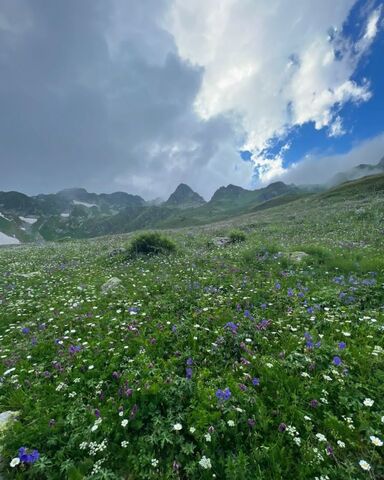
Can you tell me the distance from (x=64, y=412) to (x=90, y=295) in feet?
19.0

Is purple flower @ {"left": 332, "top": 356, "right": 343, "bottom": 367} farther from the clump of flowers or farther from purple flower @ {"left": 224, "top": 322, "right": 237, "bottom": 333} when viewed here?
the clump of flowers

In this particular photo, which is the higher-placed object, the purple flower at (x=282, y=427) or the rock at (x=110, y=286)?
the rock at (x=110, y=286)

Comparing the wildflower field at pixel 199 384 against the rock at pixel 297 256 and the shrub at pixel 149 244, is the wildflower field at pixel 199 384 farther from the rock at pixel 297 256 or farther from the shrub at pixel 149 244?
the shrub at pixel 149 244

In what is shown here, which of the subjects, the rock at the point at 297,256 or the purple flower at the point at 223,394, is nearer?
the purple flower at the point at 223,394

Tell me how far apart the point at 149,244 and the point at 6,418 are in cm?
1421

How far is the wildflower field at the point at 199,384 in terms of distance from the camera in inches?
128

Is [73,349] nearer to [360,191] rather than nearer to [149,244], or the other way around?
[149,244]

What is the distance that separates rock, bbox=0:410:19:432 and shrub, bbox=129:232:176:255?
13678 millimetres

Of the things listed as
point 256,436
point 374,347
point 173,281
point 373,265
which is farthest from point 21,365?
point 373,265

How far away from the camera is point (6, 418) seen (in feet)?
13.5

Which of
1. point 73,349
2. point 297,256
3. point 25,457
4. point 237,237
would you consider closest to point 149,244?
point 237,237

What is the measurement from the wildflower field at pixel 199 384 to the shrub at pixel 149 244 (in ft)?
28.8

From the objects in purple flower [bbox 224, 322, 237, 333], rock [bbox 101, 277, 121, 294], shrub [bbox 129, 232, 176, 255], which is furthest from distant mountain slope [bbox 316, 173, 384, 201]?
purple flower [bbox 224, 322, 237, 333]

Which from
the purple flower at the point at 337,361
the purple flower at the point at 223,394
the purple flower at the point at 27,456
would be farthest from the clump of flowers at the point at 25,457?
the purple flower at the point at 337,361
